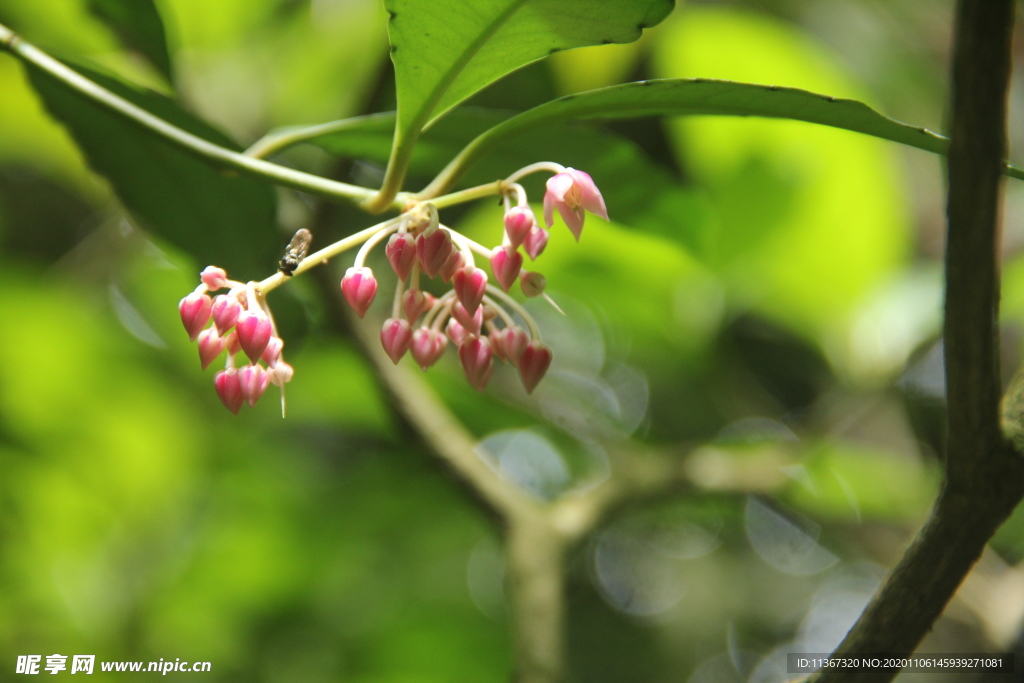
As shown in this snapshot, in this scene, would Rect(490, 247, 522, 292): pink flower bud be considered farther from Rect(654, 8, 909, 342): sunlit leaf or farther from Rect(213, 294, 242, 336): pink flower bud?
Rect(654, 8, 909, 342): sunlit leaf

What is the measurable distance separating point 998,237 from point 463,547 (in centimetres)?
227

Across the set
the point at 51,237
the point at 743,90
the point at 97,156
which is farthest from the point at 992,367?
the point at 51,237

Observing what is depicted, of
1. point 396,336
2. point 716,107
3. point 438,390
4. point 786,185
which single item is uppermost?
point 716,107

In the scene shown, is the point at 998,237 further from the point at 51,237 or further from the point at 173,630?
the point at 51,237

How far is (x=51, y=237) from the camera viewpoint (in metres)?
3.70

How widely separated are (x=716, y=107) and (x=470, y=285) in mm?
299

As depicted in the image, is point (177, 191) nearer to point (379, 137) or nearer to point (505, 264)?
point (379, 137)

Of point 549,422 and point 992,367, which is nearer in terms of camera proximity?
point 992,367

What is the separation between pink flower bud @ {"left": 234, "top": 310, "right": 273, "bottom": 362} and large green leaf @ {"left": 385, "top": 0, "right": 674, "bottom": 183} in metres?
0.22

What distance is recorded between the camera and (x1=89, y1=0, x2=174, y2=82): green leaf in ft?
3.74

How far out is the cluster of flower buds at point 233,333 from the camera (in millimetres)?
714

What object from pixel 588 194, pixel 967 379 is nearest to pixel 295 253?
pixel 588 194

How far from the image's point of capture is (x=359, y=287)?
0.74m

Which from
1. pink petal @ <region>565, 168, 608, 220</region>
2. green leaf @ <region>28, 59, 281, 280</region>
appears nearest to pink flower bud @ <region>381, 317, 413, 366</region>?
pink petal @ <region>565, 168, 608, 220</region>
